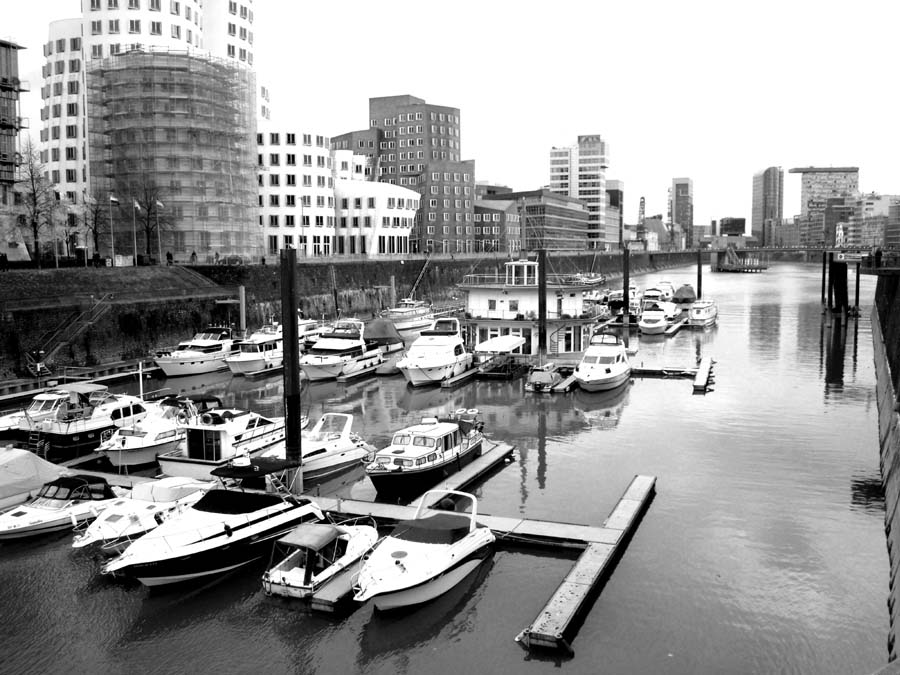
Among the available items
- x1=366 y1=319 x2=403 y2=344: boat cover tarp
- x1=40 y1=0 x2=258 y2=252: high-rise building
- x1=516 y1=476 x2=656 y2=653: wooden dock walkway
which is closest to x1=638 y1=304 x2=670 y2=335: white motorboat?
x1=366 y1=319 x2=403 y2=344: boat cover tarp

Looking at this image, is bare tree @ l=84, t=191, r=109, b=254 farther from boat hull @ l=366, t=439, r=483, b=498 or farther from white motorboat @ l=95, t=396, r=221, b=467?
boat hull @ l=366, t=439, r=483, b=498

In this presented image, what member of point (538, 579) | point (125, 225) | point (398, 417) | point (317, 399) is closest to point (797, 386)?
point (398, 417)

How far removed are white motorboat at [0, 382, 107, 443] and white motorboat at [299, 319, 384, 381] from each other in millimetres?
17217

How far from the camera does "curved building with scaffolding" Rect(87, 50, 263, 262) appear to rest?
72.0 metres

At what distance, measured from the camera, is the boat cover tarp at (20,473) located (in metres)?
23.8

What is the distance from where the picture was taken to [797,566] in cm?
1998

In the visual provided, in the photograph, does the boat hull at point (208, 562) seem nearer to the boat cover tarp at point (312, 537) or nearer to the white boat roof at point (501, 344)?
the boat cover tarp at point (312, 537)

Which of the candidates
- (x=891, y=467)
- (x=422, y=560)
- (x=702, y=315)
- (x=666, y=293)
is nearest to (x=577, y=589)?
(x=422, y=560)

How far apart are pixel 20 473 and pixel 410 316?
5444 centimetres

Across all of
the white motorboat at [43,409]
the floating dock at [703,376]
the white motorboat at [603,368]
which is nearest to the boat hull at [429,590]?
the white motorboat at [43,409]

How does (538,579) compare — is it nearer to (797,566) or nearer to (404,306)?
(797,566)

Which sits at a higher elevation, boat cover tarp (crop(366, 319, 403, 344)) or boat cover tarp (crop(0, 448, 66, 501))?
boat cover tarp (crop(366, 319, 403, 344))

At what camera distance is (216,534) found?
19203mm

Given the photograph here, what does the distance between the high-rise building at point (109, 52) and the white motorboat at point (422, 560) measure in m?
61.5
